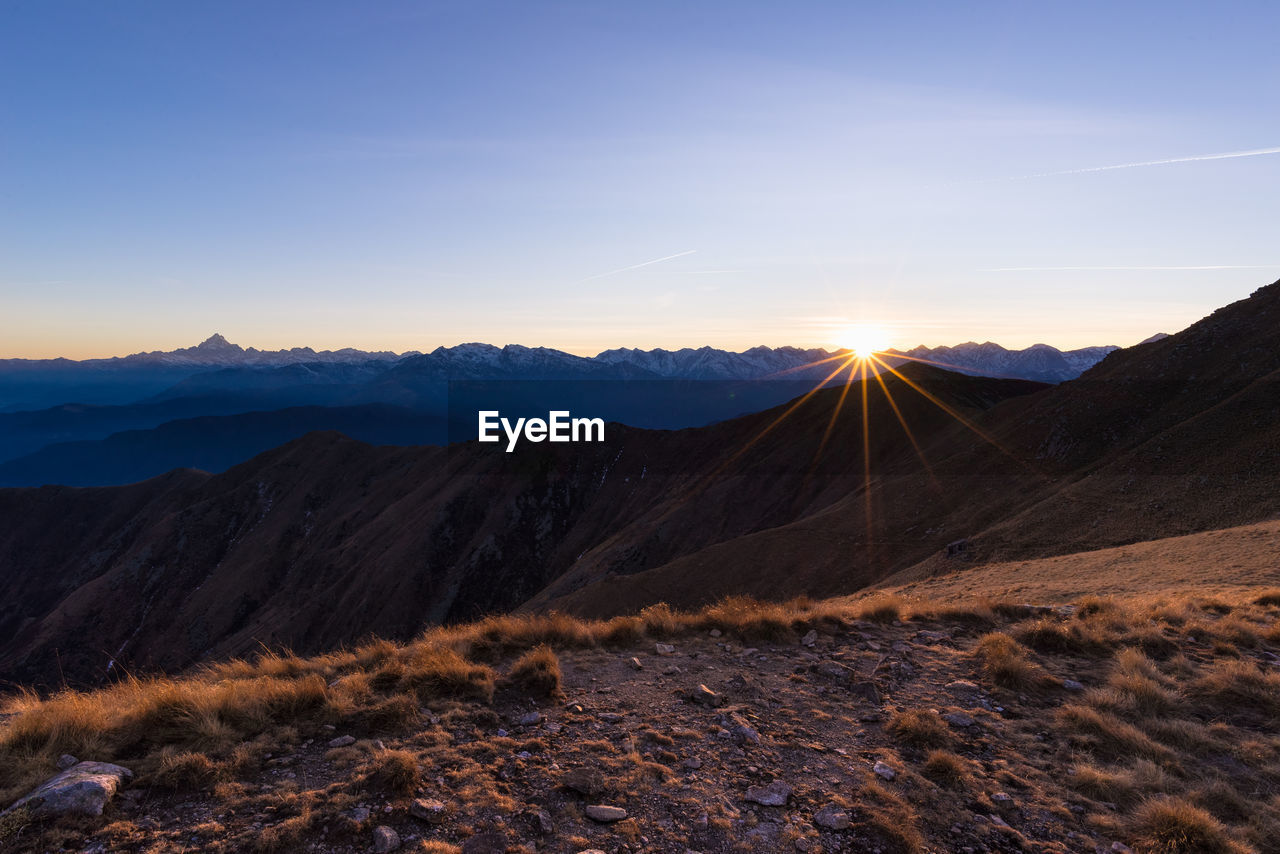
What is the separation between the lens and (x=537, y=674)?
7293mm

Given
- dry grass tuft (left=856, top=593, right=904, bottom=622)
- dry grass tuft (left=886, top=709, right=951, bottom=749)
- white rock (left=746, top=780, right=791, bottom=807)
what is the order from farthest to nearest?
dry grass tuft (left=856, top=593, right=904, bottom=622) → dry grass tuft (left=886, top=709, right=951, bottom=749) → white rock (left=746, top=780, right=791, bottom=807)

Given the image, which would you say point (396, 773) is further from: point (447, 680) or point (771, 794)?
point (771, 794)

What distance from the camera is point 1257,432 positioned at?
1037 inches

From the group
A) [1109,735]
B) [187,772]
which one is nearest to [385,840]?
[187,772]

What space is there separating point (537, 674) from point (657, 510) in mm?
60787

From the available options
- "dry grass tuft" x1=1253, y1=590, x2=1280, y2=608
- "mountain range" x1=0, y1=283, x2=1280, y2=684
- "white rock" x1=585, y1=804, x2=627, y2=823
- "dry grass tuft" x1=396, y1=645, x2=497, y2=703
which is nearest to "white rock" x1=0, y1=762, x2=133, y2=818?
"mountain range" x1=0, y1=283, x2=1280, y2=684

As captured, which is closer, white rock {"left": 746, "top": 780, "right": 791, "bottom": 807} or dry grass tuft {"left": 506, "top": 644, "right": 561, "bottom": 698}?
white rock {"left": 746, "top": 780, "right": 791, "bottom": 807}

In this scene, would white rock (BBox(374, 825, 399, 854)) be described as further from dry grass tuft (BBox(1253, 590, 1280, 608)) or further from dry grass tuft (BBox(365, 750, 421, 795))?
dry grass tuft (BBox(1253, 590, 1280, 608))

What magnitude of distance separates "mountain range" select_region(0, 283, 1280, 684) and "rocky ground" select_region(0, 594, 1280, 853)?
7.66ft

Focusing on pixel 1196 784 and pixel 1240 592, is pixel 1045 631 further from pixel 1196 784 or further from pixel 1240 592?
pixel 1240 592

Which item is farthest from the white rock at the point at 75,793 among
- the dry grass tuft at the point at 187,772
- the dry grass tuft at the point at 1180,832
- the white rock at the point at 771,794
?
the dry grass tuft at the point at 1180,832

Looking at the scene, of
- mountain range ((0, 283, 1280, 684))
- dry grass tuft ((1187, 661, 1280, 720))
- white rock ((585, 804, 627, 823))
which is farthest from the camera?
mountain range ((0, 283, 1280, 684))

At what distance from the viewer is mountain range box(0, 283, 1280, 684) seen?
28344 millimetres

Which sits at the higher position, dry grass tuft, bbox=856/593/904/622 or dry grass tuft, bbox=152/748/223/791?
dry grass tuft, bbox=152/748/223/791
